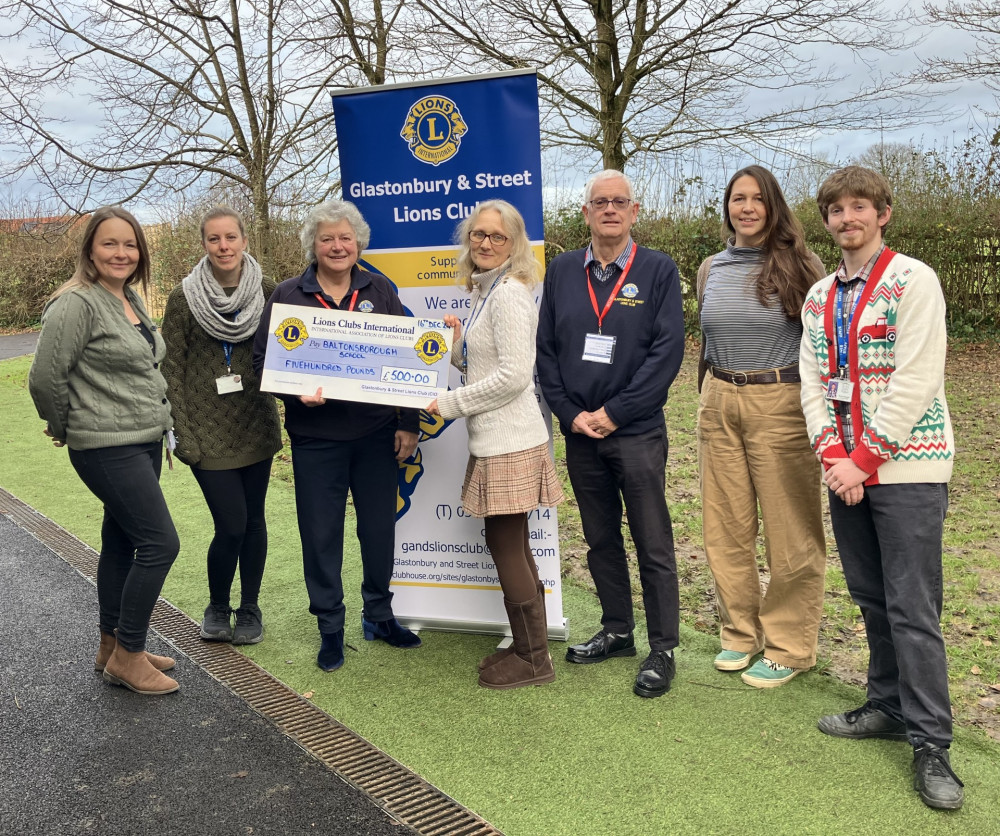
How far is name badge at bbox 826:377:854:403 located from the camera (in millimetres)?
2948

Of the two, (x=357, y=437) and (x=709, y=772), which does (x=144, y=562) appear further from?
(x=709, y=772)

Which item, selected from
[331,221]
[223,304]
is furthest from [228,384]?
[331,221]

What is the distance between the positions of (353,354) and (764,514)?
185cm

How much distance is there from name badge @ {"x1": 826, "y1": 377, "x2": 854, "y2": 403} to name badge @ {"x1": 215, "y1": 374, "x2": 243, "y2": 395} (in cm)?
248

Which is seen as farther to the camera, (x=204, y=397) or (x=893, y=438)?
(x=204, y=397)

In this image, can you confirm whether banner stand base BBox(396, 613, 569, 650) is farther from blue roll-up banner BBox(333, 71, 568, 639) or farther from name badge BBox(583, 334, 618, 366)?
name badge BBox(583, 334, 618, 366)

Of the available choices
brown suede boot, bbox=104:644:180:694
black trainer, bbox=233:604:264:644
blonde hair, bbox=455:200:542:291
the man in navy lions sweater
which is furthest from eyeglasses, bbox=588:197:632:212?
brown suede boot, bbox=104:644:180:694

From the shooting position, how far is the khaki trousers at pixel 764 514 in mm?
3506

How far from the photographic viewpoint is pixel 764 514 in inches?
143

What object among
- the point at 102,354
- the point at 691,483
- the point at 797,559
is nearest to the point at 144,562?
the point at 102,354

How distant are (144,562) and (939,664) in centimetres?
303

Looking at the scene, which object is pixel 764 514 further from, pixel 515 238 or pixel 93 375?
pixel 93 375

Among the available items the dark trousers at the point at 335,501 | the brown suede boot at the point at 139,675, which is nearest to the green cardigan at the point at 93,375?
the dark trousers at the point at 335,501

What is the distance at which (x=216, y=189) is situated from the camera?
36.9ft
